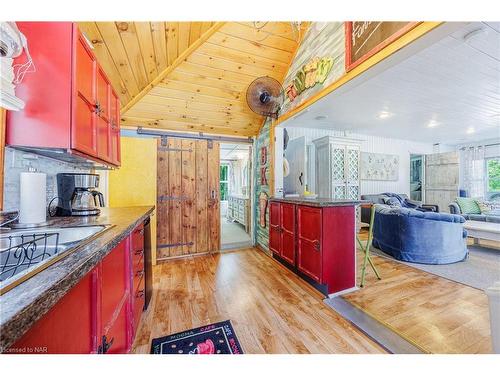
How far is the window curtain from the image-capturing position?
6213mm

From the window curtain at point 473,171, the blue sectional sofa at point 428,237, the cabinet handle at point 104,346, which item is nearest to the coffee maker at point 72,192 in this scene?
the cabinet handle at point 104,346

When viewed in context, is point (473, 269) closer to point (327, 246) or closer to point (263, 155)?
point (327, 246)

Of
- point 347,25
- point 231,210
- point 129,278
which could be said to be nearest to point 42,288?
point 129,278

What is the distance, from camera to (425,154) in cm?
640

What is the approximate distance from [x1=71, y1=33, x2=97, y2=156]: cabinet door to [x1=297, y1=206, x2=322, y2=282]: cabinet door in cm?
209

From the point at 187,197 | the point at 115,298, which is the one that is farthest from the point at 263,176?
the point at 115,298

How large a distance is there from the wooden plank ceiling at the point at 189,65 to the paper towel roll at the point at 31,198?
4.35 ft

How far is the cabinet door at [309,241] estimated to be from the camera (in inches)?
87.6

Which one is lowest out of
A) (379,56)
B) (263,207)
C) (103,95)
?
(263,207)

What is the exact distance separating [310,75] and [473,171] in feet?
24.0

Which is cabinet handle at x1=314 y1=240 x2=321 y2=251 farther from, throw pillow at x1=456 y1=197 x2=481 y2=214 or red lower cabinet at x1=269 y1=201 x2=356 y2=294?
throw pillow at x1=456 y1=197 x2=481 y2=214

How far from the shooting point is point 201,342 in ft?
5.08

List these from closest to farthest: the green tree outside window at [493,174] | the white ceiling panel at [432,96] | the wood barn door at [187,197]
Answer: the white ceiling panel at [432,96] < the wood barn door at [187,197] < the green tree outside window at [493,174]

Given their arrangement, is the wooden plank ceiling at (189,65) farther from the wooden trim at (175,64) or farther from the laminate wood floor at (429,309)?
the laminate wood floor at (429,309)
